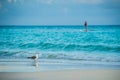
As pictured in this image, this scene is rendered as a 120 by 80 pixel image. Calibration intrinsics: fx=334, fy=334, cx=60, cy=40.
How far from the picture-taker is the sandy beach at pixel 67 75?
4648 mm

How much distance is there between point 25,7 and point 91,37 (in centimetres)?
113

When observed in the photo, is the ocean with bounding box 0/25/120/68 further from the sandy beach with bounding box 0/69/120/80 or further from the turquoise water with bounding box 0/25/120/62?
the sandy beach with bounding box 0/69/120/80

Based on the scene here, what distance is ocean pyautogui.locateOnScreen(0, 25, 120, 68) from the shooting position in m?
5.09

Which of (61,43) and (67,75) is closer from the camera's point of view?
(67,75)

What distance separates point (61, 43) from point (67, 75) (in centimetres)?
60

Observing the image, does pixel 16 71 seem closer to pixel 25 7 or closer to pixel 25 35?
pixel 25 35

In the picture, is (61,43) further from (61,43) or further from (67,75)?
(67,75)

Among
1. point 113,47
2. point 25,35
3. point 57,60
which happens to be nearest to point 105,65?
point 113,47

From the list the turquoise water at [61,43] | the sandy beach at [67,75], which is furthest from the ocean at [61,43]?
the sandy beach at [67,75]

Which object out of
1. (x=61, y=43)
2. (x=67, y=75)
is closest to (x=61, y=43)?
(x=61, y=43)

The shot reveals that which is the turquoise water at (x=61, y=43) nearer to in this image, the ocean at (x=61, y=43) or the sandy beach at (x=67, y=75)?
the ocean at (x=61, y=43)

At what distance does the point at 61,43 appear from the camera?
515 centimetres

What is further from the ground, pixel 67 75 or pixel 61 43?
pixel 61 43

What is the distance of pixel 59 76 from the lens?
4.71 m
